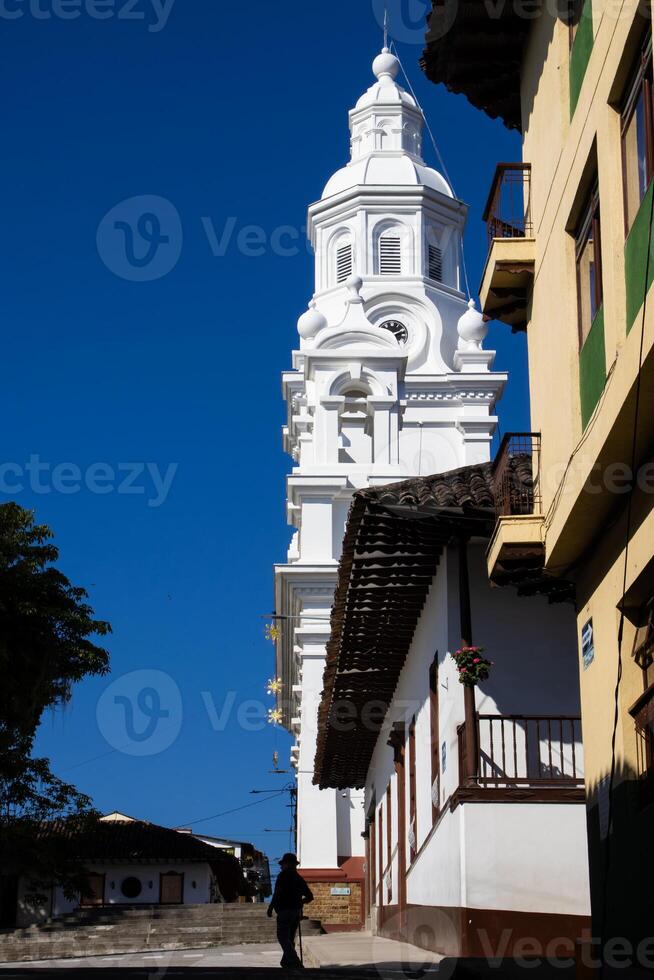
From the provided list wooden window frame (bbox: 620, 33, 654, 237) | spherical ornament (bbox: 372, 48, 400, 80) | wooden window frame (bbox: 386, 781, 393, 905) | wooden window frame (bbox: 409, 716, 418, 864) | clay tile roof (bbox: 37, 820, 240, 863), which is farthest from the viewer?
spherical ornament (bbox: 372, 48, 400, 80)

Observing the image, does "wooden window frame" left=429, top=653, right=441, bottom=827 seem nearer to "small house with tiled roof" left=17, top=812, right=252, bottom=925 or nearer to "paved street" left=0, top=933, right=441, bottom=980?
"paved street" left=0, top=933, right=441, bottom=980

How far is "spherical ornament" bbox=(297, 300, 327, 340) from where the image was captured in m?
52.3

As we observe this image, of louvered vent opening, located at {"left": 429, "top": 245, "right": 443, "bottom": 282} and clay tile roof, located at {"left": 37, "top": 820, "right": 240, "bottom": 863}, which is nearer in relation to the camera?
clay tile roof, located at {"left": 37, "top": 820, "right": 240, "bottom": 863}

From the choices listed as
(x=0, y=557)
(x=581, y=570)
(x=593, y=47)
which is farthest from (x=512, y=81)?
(x=0, y=557)

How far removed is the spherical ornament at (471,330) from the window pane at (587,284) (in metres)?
41.5

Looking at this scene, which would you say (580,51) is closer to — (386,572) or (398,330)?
(386,572)

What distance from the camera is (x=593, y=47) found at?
431 inches

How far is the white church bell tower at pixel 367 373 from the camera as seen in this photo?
1692 inches

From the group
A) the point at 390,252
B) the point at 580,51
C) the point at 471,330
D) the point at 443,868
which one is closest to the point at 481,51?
the point at 580,51

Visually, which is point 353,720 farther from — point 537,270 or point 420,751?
point 537,270

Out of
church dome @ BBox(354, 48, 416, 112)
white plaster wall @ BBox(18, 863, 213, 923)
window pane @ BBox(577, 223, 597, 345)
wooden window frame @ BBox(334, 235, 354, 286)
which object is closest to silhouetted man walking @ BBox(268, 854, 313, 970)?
window pane @ BBox(577, 223, 597, 345)

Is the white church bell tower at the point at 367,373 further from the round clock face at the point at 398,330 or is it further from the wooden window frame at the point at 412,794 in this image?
the wooden window frame at the point at 412,794

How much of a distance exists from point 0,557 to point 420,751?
270 inches

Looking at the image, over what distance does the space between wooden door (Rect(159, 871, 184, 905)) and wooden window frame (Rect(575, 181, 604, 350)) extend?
45.0 metres
